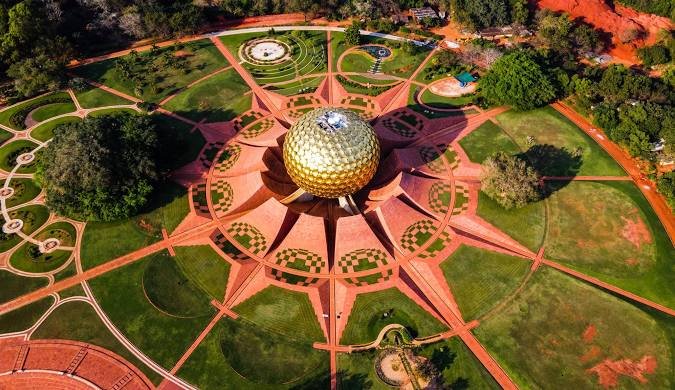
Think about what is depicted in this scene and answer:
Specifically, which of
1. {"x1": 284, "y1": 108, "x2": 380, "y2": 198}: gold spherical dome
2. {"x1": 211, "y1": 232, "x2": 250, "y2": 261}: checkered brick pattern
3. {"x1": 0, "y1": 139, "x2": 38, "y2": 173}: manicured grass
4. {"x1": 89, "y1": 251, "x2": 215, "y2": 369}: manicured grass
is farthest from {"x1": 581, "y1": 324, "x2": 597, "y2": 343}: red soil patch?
{"x1": 0, "y1": 139, "x2": 38, "y2": 173}: manicured grass


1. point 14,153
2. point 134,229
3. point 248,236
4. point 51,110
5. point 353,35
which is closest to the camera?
point 248,236

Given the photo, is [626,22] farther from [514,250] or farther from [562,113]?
[514,250]

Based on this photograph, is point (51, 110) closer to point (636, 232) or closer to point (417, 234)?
point (417, 234)

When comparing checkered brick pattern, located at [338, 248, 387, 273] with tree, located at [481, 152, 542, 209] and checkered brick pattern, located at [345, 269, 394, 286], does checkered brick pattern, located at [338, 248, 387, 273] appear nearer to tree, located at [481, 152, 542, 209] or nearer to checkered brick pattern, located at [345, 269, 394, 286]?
checkered brick pattern, located at [345, 269, 394, 286]

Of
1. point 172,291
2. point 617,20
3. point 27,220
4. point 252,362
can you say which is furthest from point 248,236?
point 617,20

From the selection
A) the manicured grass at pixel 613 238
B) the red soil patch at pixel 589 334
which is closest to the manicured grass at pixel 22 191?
the manicured grass at pixel 613 238

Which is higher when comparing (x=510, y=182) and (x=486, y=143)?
(x=510, y=182)

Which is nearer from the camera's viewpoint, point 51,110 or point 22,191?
point 22,191
